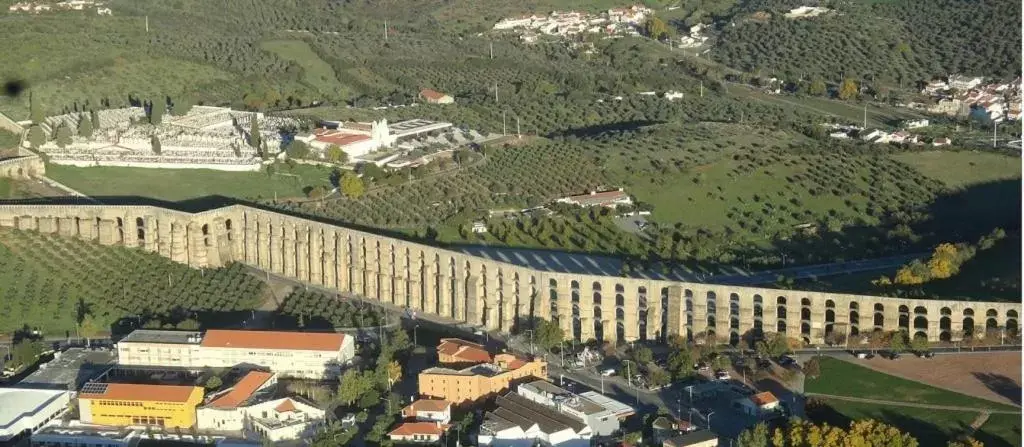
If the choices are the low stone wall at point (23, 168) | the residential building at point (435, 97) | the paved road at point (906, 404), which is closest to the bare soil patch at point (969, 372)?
the paved road at point (906, 404)

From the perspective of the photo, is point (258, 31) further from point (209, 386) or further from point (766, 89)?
point (209, 386)

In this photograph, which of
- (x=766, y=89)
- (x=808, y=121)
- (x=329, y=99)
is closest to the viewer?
(x=808, y=121)

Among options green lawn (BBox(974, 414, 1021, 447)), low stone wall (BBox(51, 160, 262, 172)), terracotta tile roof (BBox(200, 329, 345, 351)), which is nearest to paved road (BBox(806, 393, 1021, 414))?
green lawn (BBox(974, 414, 1021, 447))

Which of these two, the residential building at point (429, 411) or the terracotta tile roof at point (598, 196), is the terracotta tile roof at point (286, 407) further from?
the terracotta tile roof at point (598, 196)

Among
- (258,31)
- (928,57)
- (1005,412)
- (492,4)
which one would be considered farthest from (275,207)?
(492,4)

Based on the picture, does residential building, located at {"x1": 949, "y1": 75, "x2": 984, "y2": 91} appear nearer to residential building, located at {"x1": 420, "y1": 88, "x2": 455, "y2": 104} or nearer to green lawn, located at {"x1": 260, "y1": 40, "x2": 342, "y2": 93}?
residential building, located at {"x1": 420, "y1": 88, "x2": 455, "y2": 104}

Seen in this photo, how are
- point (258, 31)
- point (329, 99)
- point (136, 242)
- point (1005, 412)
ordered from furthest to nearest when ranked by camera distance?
point (258, 31) < point (329, 99) < point (136, 242) < point (1005, 412)

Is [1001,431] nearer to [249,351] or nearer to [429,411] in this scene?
[429,411]
